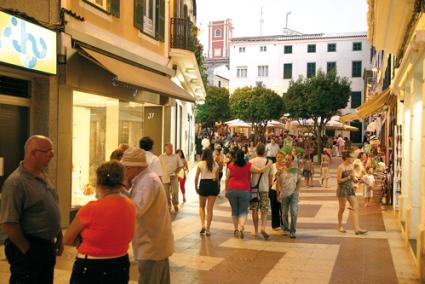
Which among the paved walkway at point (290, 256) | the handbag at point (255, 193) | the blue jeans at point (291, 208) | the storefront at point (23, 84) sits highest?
the storefront at point (23, 84)

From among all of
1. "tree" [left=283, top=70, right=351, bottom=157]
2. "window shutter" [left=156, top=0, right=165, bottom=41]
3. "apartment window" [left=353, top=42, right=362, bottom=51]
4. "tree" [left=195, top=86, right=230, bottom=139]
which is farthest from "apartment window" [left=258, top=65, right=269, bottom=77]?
"window shutter" [left=156, top=0, right=165, bottom=41]

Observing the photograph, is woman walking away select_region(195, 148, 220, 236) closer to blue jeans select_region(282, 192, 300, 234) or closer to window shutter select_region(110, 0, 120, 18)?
blue jeans select_region(282, 192, 300, 234)

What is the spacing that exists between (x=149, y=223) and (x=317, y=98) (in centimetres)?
3247

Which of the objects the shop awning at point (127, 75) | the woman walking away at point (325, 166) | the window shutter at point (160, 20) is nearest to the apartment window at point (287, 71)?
the woman walking away at point (325, 166)

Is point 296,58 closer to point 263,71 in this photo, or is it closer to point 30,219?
point 263,71

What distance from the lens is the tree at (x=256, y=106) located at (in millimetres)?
48500

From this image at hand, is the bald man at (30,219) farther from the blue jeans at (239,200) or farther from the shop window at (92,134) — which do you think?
the shop window at (92,134)

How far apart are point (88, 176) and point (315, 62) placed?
5166 centimetres

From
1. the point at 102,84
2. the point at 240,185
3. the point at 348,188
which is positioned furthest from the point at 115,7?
the point at 348,188

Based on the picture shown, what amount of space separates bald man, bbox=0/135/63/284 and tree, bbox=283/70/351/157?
31.3m

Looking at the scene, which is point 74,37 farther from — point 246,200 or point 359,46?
point 359,46

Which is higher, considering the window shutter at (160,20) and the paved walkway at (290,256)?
the window shutter at (160,20)

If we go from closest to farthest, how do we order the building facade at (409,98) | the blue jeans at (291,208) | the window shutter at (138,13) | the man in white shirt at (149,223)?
the man in white shirt at (149,223), the building facade at (409,98), the blue jeans at (291,208), the window shutter at (138,13)

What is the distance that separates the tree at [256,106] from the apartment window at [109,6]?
3678 cm
